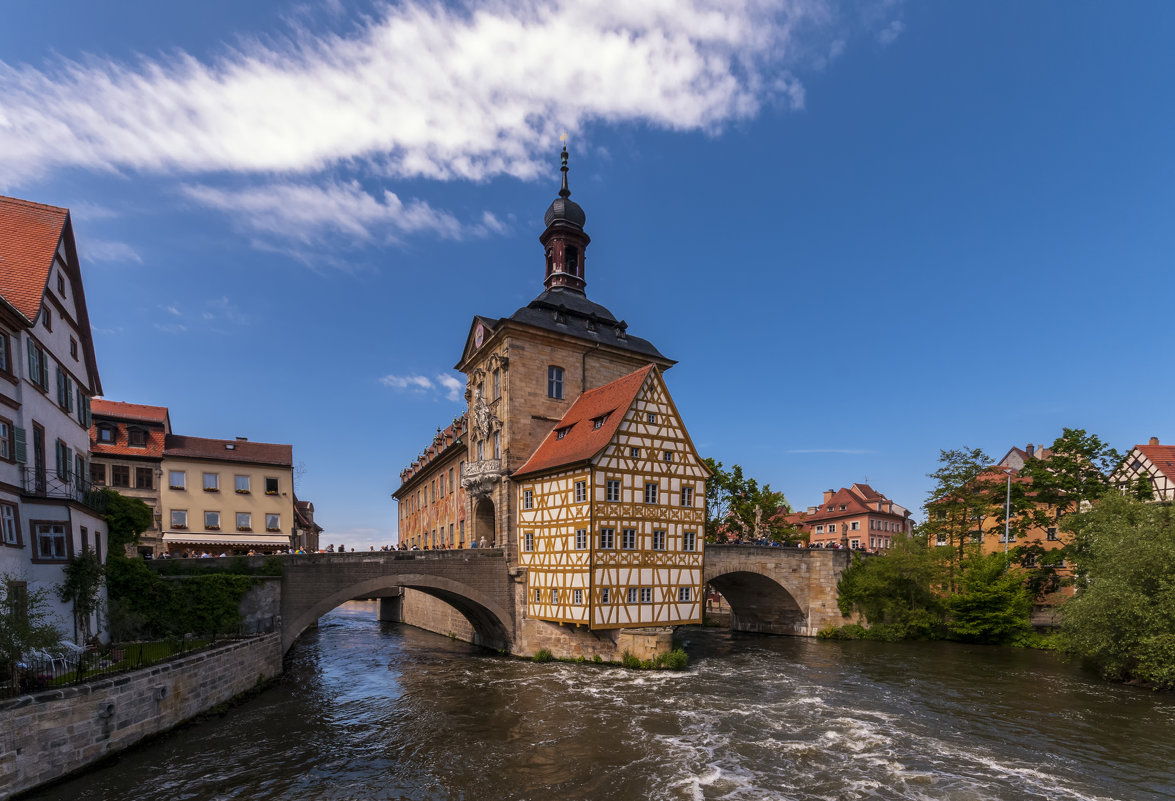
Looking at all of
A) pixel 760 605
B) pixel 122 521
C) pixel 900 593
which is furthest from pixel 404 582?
pixel 900 593

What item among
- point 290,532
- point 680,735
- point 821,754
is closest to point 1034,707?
point 821,754

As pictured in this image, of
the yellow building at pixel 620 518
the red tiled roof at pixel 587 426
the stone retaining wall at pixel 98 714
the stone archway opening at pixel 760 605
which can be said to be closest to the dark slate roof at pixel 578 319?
the red tiled roof at pixel 587 426

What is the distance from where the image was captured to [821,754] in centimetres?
1590

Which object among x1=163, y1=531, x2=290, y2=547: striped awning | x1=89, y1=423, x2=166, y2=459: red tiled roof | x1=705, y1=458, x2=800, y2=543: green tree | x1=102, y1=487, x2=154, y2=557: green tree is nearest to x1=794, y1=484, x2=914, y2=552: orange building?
x1=705, y1=458, x2=800, y2=543: green tree

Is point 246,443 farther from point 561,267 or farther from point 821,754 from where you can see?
point 821,754

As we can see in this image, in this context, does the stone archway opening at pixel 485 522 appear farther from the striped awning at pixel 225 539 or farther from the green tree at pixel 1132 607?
the green tree at pixel 1132 607

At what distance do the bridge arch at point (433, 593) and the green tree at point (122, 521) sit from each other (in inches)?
239

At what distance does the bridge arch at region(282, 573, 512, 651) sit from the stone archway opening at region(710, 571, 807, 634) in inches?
535

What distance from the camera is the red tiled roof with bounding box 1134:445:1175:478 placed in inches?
1570

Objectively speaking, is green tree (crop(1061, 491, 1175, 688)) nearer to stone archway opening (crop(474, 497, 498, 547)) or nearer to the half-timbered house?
the half-timbered house

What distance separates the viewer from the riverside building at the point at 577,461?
86.3 feet

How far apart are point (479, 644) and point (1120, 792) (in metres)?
26.9

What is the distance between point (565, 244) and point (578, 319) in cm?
572

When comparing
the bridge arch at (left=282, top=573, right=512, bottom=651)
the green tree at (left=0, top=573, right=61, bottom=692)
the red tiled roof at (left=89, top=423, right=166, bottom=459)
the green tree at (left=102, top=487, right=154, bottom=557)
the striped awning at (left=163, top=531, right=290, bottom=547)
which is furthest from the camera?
the striped awning at (left=163, top=531, right=290, bottom=547)
